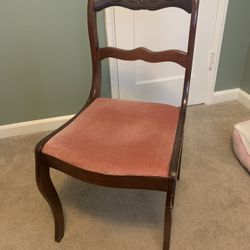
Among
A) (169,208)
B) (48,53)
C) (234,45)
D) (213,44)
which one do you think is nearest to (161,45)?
(213,44)

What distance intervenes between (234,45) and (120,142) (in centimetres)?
134

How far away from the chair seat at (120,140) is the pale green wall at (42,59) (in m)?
0.56

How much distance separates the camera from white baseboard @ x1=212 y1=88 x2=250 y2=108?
2.07 metres

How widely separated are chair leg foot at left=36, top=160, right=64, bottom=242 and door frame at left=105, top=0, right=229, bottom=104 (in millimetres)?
912

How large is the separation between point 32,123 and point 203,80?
47.7 inches

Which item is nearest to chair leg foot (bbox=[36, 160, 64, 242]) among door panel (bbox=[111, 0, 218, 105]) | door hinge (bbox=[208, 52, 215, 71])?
door panel (bbox=[111, 0, 218, 105])

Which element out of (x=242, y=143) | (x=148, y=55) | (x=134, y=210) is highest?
(x=148, y=55)

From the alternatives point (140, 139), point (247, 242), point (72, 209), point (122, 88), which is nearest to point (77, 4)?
point (122, 88)

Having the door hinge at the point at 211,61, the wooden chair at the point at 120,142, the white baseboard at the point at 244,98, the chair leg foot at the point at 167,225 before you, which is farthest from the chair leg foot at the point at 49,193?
the white baseboard at the point at 244,98

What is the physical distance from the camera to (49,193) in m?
1.04

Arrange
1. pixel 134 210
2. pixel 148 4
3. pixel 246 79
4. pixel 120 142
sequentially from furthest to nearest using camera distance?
pixel 246 79
pixel 134 210
pixel 148 4
pixel 120 142

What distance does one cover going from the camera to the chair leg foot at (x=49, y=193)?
99cm

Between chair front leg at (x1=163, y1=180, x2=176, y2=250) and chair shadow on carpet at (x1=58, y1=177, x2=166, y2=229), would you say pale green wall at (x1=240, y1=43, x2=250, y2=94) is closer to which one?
chair shadow on carpet at (x1=58, y1=177, x2=166, y2=229)

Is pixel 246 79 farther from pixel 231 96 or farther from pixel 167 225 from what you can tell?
pixel 167 225
